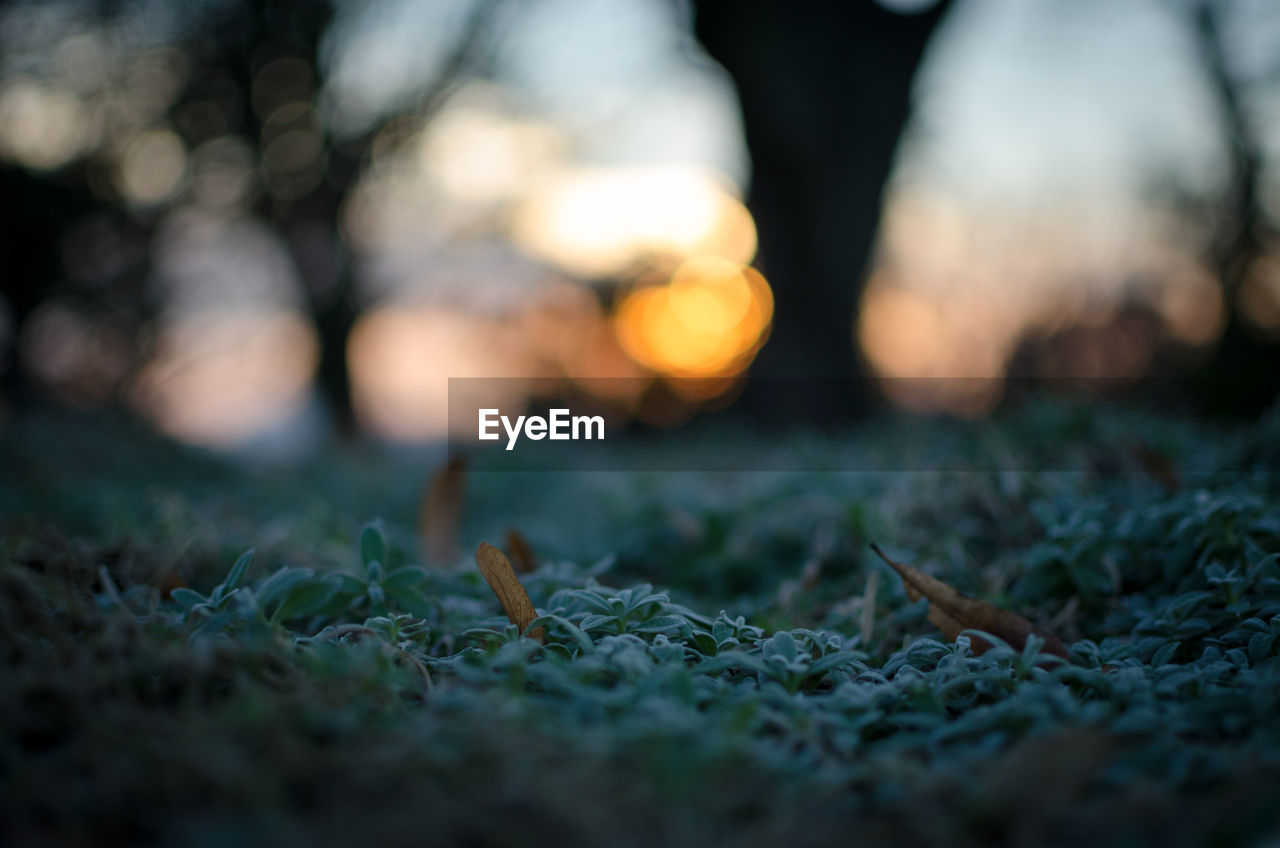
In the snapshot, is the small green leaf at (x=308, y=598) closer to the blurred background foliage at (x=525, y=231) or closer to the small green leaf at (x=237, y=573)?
the small green leaf at (x=237, y=573)

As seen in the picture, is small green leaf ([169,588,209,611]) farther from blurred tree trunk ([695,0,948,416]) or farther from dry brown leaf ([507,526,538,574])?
blurred tree trunk ([695,0,948,416])

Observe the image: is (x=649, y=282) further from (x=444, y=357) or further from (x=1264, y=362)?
(x=1264, y=362)

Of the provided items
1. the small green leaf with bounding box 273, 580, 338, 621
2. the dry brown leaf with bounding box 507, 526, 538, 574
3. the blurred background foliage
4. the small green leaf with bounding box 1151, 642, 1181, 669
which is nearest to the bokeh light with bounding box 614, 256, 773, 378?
the blurred background foliage

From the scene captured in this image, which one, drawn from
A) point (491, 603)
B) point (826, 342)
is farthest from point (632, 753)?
point (826, 342)

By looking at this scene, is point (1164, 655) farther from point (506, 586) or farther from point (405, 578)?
point (405, 578)

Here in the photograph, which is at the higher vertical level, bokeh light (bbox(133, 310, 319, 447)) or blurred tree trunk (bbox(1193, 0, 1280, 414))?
blurred tree trunk (bbox(1193, 0, 1280, 414))

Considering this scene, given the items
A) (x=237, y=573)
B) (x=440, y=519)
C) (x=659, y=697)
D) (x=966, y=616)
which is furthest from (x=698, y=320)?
(x=659, y=697)
